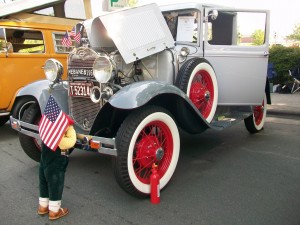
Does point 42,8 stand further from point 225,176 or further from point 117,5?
point 225,176

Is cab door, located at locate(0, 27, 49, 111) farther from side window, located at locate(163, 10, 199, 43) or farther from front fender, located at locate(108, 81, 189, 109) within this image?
front fender, located at locate(108, 81, 189, 109)

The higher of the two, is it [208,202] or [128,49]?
[128,49]

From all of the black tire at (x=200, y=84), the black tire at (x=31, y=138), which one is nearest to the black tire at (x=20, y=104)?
the black tire at (x=31, y=138)

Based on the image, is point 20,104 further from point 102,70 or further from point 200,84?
point 200,84

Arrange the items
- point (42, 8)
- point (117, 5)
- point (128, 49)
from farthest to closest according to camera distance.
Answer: point (117, 5), point (42, 8), point (128, 49)

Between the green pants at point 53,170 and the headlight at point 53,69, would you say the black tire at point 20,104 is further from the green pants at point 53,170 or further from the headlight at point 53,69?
the green pants at point 53,170

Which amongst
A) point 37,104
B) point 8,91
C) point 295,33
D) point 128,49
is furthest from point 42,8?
point 295,33

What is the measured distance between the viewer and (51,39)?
21.8 ft

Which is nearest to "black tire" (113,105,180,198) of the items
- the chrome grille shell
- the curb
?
the chrome grille shell

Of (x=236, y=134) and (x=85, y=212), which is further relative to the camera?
(x=236, y=134)

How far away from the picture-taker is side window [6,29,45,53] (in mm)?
6062

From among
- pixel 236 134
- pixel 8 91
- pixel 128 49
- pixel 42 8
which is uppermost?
pixel 42 8

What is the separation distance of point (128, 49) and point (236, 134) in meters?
3.06

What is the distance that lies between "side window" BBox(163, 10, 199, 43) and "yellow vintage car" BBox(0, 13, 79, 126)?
206cm
